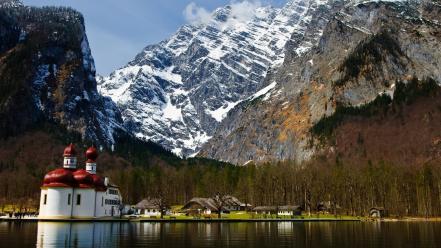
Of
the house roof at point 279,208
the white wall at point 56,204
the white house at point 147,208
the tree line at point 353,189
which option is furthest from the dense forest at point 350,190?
the white wall at point 56,204

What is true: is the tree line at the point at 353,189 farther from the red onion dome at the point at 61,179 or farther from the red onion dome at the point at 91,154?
the red onion dome at the point at 61,179

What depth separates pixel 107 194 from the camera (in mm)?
145250

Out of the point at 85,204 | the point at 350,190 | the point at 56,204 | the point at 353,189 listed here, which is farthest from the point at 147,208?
the point at 353,189

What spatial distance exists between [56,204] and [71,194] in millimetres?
4322

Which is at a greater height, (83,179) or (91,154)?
(91,154)

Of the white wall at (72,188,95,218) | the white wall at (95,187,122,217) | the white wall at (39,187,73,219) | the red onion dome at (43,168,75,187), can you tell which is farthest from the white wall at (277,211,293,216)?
the white wall at (39,187,73,219)

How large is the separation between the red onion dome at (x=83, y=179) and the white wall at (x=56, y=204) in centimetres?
465

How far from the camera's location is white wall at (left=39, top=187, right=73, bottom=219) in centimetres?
12731

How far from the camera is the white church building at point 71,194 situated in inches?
5054

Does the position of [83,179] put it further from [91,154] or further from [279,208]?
[279,208]

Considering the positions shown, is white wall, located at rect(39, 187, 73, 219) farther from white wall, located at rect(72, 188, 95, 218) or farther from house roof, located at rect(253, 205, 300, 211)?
house roof, located at rect(253, 205, 300, 211)

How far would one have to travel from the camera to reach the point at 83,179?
5310 inches

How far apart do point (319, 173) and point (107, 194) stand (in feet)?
258

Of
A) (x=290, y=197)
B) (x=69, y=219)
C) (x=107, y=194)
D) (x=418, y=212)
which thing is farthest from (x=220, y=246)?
(x=290, y=197)
